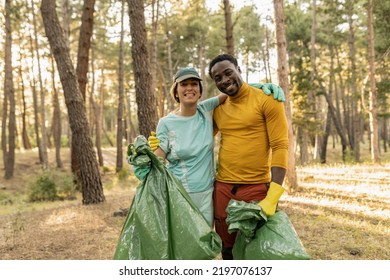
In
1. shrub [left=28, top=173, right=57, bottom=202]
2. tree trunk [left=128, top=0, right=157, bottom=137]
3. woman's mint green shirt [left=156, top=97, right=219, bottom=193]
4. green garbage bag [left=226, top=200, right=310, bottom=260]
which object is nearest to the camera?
green garbage bag [left=226, top=200, right=310, bottom=260]

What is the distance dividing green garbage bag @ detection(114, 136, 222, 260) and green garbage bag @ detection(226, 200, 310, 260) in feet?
0.83

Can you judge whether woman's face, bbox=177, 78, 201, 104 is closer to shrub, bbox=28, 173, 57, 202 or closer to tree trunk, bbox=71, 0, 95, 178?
tree trunk, bbox=71, 0, 95, 178

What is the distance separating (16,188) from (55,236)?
13.4 m

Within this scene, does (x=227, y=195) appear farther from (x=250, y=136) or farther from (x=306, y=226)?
(x=306, y=226)

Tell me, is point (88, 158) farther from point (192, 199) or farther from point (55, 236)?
point (192, 199)

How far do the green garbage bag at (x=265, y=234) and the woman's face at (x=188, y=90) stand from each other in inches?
36.1

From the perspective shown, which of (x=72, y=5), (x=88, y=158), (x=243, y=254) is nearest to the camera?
(x=243, y=254)

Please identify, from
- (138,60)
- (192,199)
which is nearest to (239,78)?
(192,199)

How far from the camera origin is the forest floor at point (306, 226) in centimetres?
499

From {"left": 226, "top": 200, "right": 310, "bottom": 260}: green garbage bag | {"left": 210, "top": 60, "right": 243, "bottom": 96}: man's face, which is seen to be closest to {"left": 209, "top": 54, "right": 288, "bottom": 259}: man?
{"left": 210, "top": 60, "right": 243, "bottom": 96}: man's face

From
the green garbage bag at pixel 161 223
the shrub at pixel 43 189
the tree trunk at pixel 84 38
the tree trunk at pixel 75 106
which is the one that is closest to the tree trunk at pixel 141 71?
the tree trunk at pixel 75 106

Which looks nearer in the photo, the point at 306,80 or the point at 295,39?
the point at 306,80

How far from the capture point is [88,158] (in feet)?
28.3

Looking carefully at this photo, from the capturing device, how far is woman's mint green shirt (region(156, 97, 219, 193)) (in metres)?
2.91
